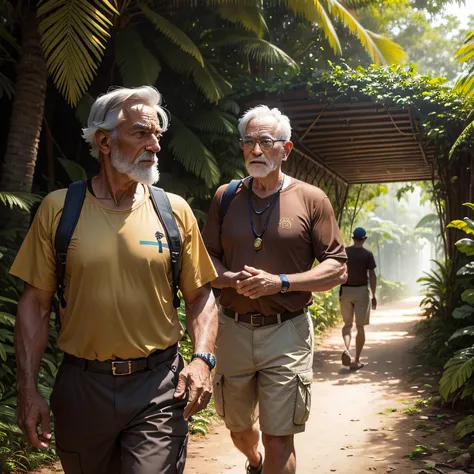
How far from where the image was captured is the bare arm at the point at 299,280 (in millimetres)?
4020

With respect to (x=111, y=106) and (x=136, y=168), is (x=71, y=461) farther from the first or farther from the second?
(x=111, y=106)

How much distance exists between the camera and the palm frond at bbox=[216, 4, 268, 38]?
11.0 meters

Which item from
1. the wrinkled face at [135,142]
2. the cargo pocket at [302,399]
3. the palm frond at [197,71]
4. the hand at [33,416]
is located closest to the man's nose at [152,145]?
the wrinkled face at [135,142]

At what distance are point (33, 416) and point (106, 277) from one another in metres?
0.60

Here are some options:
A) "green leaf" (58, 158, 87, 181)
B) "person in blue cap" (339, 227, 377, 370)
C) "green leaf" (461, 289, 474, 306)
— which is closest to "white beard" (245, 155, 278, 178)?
"green leaf" (461, 289, 474, 306)

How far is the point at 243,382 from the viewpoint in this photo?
4367mm

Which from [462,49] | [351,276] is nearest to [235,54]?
[351,276]

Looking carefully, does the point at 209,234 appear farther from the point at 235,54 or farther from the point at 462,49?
the point at 235,54

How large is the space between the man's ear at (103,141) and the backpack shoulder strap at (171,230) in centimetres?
26

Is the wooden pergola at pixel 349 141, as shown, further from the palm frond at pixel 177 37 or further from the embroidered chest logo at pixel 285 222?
the embroidered chest logo at pixel 285 222

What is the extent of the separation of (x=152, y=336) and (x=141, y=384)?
0.65 ft

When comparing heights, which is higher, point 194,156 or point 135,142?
point 194,156

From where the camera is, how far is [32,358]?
288 centimetres

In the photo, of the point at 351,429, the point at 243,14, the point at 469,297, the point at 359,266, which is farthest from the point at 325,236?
the point at 243,14
